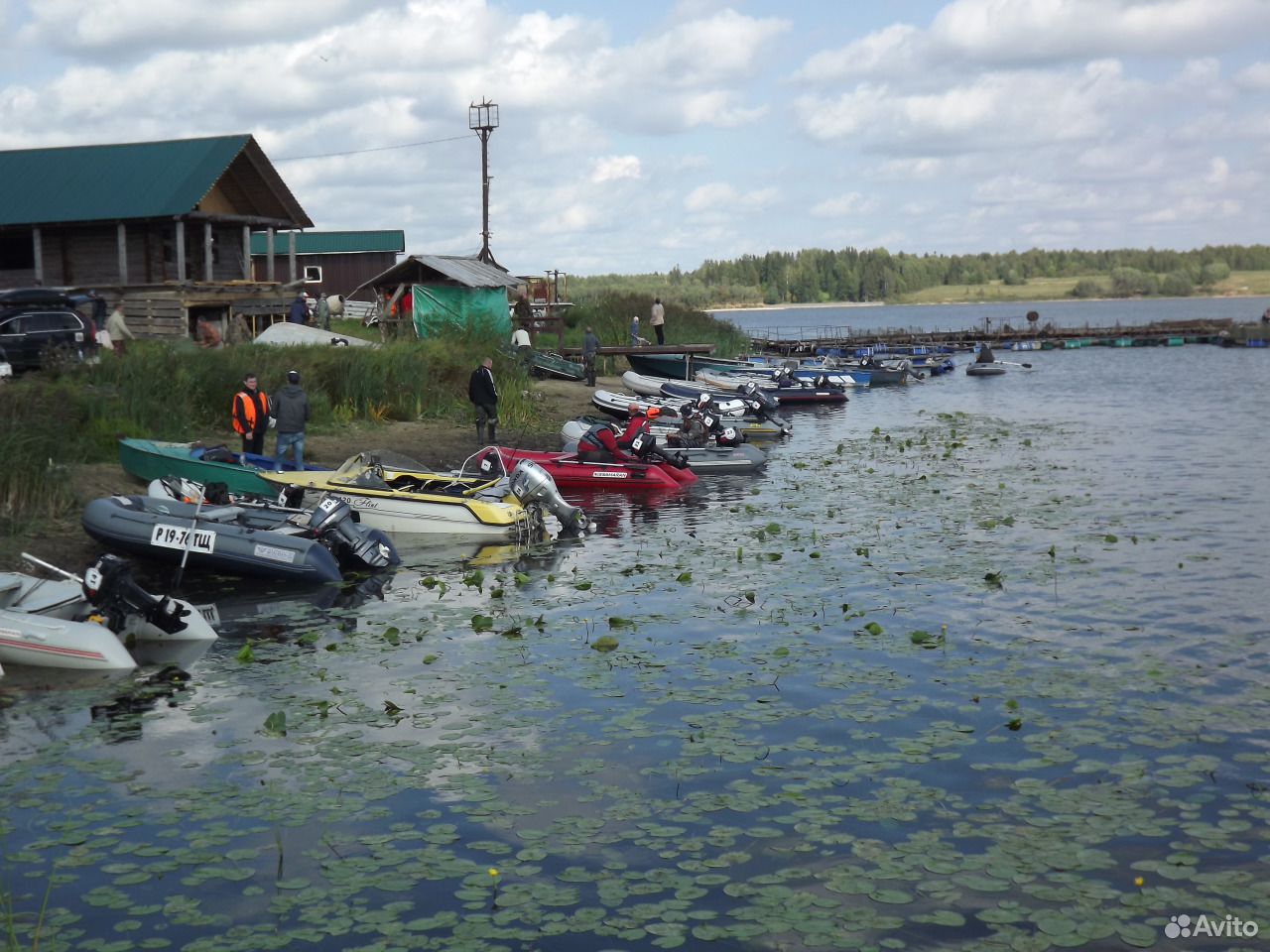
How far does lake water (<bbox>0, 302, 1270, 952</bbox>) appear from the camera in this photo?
23.8 feet

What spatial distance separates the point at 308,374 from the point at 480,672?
1659 centimetres

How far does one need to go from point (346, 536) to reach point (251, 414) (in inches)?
204

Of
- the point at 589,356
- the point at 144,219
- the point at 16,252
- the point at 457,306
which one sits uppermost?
the point at 144,219

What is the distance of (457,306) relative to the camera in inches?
1613

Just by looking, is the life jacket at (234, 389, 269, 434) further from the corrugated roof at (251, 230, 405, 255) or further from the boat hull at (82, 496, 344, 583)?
the corrugated roof at (251, 230, 405, 255)

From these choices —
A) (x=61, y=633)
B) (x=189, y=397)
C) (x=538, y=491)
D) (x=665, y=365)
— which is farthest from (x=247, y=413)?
(x=665, y=365)

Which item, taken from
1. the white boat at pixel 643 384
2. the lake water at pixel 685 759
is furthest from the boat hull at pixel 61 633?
the white boat at pixel 643 384

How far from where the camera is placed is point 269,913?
719 centimetres

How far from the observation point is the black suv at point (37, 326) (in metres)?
26.2

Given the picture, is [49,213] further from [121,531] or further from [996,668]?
[996,668]

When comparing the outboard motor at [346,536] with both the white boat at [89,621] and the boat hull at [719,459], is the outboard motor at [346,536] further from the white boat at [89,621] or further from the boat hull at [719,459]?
the boat hull at [719,459]

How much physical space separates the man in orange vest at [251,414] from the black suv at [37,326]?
6.64 metres

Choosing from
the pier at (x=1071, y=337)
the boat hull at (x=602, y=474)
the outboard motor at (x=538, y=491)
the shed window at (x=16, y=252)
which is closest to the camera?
the outboard motor at (x=538, y=491)

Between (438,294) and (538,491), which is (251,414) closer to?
(538,491)
